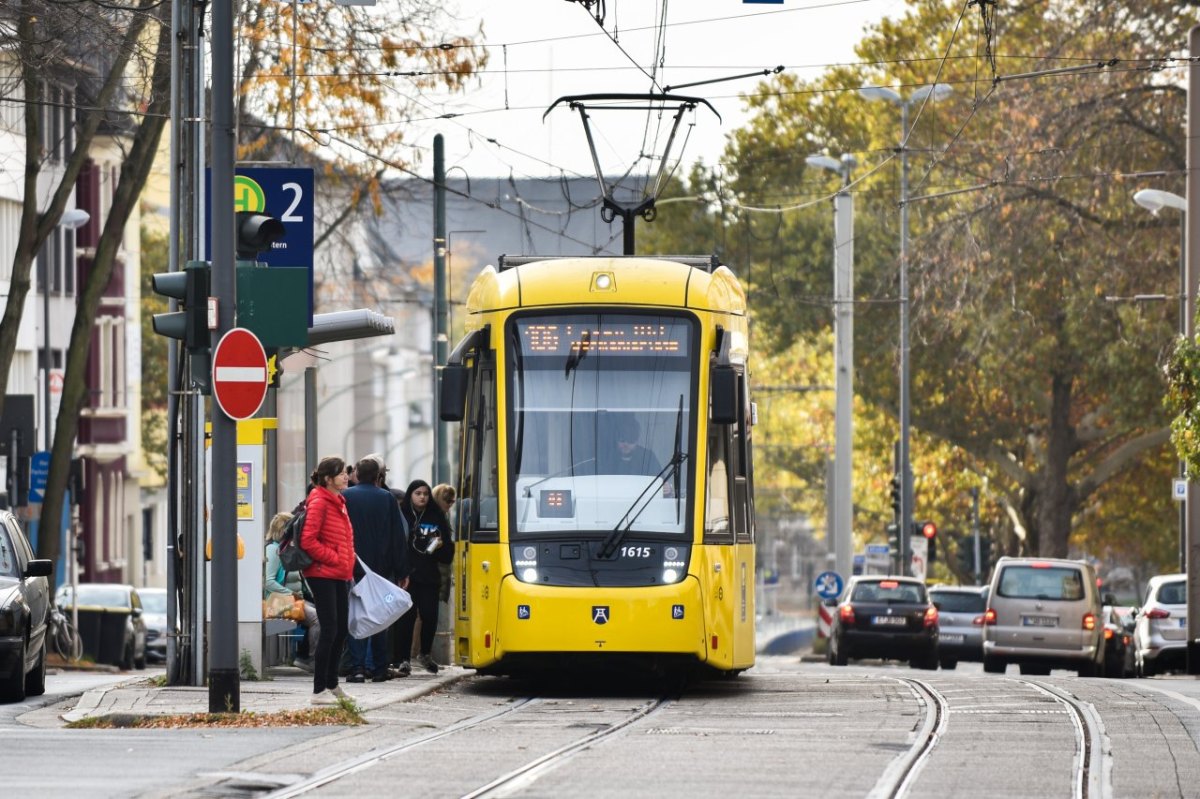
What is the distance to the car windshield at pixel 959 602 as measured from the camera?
4278 centimetres

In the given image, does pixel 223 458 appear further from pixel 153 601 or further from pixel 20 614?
pixel 153 601

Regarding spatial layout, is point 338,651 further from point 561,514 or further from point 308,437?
point 308,437

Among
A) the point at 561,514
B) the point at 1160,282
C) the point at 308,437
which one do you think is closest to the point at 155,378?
the point at 1160,282

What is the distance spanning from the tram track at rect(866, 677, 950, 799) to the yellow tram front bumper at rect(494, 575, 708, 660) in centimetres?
179

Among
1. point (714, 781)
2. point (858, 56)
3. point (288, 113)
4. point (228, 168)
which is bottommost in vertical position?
point (714, 781)

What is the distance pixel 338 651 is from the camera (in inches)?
672

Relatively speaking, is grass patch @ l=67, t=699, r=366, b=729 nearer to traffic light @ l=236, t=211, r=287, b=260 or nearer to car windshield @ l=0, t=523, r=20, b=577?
traffic light @ l=236, t=211, r=287, b=260

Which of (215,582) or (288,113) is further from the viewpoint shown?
(288,113)

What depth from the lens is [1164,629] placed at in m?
32.8

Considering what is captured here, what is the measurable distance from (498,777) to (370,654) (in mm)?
7623

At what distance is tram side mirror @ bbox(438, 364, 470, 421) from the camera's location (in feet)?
62.8

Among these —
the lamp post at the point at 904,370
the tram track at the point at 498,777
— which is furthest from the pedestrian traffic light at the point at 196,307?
the lamp post at the point at 904,370

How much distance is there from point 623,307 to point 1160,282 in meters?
25.7

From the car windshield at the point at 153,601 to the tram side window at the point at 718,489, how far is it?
983 inches
